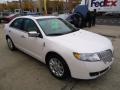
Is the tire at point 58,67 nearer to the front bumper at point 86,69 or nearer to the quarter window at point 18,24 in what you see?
the front bumper at point 86,69

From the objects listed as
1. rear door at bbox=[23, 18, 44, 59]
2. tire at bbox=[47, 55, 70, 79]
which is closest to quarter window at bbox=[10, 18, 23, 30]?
rear door at bbox=[23, 18, 44, 59]

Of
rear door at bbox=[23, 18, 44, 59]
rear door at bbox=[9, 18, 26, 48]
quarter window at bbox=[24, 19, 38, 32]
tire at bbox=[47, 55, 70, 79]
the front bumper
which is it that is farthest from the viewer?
rear door at bbox=[9, 18, 26, 48]

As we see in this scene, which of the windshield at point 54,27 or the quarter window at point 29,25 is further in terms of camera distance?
the quarter window at point 29,25

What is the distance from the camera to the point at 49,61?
14.1 ft

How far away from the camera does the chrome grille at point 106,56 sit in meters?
3.62

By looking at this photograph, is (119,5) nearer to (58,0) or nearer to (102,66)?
(102,66)

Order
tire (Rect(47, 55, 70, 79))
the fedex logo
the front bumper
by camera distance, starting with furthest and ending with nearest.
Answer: the fedex logo < tire (Rect(47, 55, 70, 79)) < the front bumper

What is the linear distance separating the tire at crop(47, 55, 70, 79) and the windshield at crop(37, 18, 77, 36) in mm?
718

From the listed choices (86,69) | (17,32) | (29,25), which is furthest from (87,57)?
(17,32)

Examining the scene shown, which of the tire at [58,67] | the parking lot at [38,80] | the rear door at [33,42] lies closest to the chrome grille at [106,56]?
the parking lot at [38,80]

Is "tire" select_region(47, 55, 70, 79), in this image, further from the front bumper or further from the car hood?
the car hood

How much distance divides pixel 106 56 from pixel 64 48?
946 millimetres

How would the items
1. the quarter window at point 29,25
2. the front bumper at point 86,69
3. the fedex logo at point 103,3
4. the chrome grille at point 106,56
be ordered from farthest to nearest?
the fedex logo at point 103,3, the quarter window at point 29,25, the chrome grille at point 106,56, the front bumper at point 86,69

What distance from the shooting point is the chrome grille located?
362 centimetres
